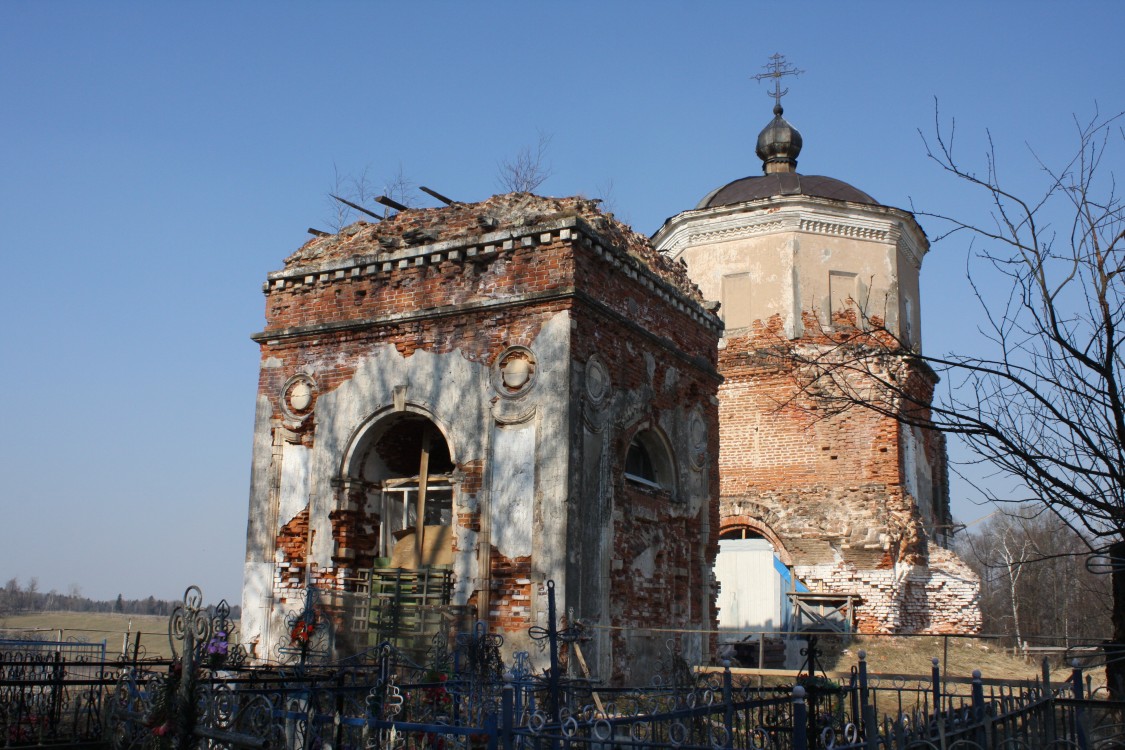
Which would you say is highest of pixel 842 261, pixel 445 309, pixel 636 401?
pixel 842 261

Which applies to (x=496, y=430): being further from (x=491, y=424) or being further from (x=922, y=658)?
(x=922, y=658)

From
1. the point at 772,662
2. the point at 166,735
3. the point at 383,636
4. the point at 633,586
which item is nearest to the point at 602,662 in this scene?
the point at 633,586

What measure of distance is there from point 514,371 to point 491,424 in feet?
2.24

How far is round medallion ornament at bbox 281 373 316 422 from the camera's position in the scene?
13.5 meters

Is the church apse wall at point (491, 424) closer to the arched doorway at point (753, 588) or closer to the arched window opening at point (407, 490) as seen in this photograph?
the arched window opening at point (407, 490)

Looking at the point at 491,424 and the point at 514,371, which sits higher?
the point at 514,371

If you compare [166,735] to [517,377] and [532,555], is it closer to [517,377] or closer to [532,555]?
[532,555]

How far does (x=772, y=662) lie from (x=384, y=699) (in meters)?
13.1

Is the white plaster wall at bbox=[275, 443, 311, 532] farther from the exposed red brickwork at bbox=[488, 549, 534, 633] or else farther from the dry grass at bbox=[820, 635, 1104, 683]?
the dry grass at bbox=[820, 635, 1104, 683]

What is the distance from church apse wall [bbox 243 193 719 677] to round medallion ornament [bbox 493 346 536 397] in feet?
0.08

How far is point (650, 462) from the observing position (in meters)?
14.0

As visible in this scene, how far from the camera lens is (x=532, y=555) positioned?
1139cm

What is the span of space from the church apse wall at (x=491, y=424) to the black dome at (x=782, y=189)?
9161 millimetres

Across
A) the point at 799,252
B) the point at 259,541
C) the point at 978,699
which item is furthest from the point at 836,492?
the point at 978,699
